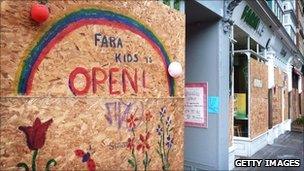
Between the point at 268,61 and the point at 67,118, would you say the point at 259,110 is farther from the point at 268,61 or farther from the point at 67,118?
the point at 67,118

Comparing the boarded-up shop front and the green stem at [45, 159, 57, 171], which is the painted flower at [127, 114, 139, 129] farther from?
the green stem at [45, 159, 57, 171]

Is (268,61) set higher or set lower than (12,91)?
higher

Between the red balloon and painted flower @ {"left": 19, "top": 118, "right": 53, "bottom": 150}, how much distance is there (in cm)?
124

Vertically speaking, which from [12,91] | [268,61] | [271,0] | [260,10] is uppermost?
[271,0]

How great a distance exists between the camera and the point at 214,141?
29.3ft

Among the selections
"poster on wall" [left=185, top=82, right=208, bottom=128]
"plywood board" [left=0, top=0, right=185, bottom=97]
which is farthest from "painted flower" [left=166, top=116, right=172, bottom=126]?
"poster on wall" [left=185, top=82, right=208, bottom=128]

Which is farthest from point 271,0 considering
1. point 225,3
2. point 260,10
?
point 225,3

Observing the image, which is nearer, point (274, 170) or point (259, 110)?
point (274, 170)

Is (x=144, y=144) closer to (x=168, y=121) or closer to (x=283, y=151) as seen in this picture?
(x=168, y=121)

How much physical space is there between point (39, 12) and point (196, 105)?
19.3 feet

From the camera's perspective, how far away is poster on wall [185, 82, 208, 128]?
30.0 ft

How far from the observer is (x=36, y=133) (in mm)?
4250

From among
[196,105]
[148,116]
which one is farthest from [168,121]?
[196,105]

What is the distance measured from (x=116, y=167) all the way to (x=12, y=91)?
6.83ft
